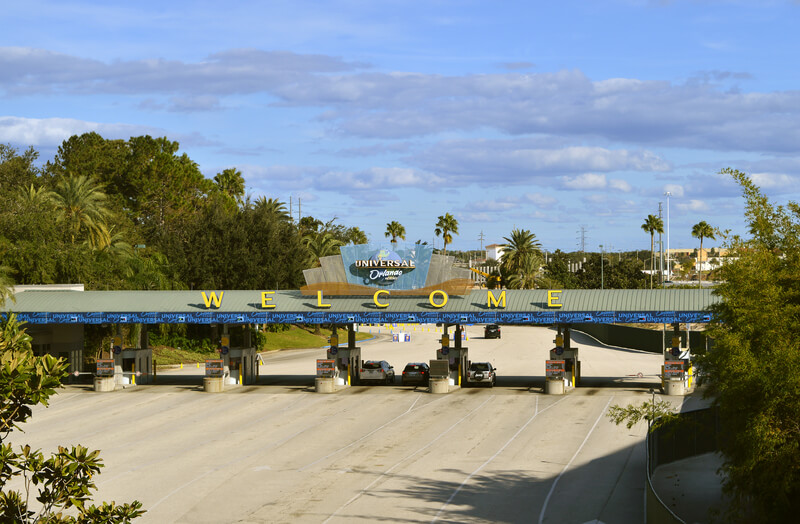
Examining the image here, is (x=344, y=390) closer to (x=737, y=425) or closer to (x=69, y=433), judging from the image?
(x=69, y=433)

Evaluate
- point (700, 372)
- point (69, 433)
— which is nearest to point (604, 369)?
point (69, 433)

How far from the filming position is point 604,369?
2621 inches

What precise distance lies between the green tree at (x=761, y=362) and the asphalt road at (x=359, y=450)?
18.9ft

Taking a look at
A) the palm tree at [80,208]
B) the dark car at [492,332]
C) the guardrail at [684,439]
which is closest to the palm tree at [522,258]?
the dark car at [492,332]

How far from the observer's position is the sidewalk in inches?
936

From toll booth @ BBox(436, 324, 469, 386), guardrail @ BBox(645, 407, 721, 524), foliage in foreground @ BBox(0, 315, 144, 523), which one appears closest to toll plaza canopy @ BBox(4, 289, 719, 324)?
toll booth @ BBox(436, 324, 469, 386)

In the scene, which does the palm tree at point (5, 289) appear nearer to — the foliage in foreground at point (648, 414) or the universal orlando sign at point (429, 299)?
the universal orlando sign at point (429, 299)

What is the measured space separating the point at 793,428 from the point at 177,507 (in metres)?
16.1

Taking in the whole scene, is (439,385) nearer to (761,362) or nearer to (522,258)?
(761,362)

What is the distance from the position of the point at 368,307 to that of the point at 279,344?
154 feet

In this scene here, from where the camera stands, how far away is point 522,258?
124562 millimetres

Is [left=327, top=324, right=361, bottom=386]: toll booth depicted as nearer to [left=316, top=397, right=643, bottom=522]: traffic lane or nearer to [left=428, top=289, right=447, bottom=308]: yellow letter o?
[left=428, top=289, right=447, bottom=308]: yellow letter o

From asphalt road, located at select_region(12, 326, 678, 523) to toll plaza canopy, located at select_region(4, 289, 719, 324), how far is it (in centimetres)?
428

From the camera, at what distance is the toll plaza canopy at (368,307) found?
152 ft
